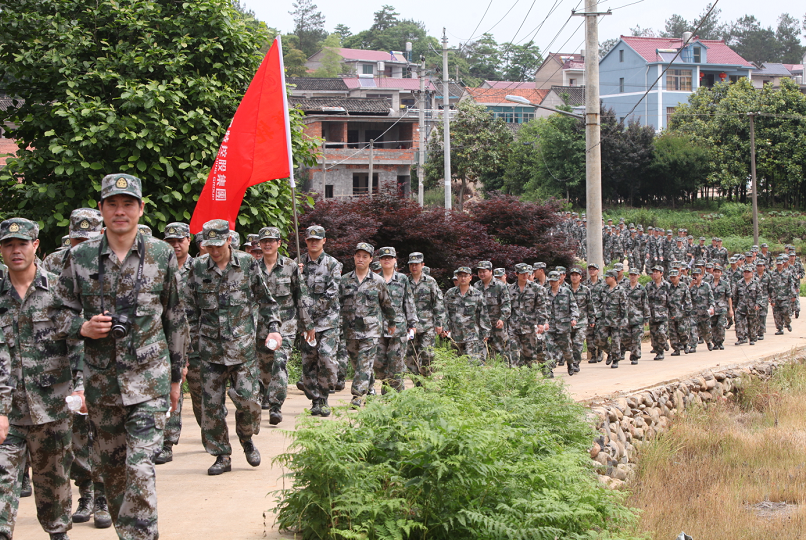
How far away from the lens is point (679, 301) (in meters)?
18.8

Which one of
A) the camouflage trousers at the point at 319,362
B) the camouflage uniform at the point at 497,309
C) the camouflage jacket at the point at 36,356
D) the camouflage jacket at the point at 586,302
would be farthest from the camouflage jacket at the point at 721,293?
the camouflage jacket at the point at 36,356

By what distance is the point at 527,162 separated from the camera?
5328cm

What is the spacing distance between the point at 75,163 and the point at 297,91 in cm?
5067

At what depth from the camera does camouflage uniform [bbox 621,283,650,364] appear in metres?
17.4

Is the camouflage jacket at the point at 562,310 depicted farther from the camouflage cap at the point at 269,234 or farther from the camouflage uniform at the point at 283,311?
the camouflage cap at the point at 269,234

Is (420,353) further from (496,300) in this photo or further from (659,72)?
(659,72)

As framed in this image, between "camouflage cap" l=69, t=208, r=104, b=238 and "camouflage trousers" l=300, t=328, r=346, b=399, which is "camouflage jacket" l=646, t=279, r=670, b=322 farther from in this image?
"camouflage cap" l=69, t=208, r=104, b=238

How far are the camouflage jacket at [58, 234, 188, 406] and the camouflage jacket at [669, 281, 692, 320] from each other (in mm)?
15909

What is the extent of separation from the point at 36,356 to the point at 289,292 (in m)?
4.35

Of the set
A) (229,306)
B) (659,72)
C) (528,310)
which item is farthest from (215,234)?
(659,72)

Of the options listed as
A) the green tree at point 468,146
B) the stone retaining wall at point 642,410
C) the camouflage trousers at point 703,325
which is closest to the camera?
the stone retaining wall at point 642,410

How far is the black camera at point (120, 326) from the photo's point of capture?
452 cm

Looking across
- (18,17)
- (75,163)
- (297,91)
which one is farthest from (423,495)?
(297,91)

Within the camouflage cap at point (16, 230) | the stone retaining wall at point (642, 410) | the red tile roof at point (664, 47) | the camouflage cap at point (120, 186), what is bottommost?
the stone retaining wall at point (642, 410)
